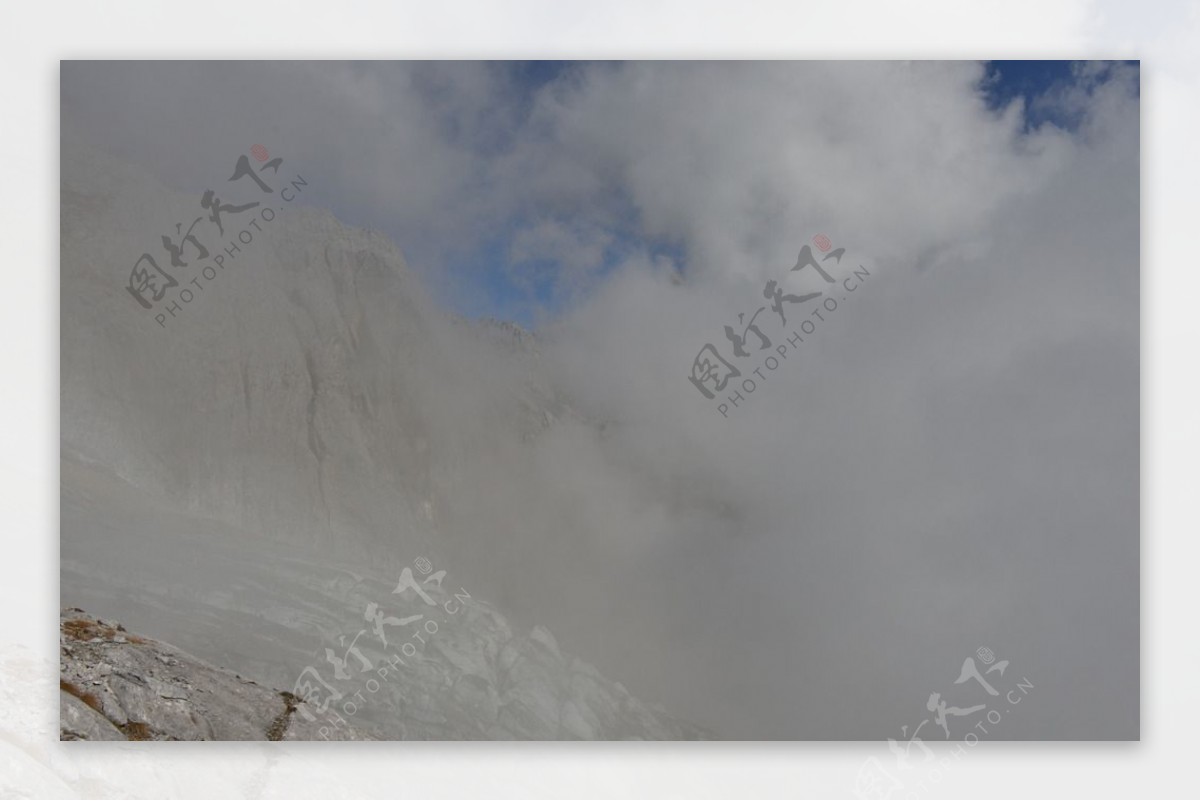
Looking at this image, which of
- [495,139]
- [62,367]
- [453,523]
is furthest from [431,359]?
[62,367]

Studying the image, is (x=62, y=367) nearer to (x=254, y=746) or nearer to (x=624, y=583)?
(x=254, y=746)

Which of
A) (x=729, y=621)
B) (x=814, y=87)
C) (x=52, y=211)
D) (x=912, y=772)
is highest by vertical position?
(x=814, y=87)

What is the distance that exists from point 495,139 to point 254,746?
2580 mm

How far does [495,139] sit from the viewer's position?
165 inches

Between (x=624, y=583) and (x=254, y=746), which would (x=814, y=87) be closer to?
(x=624, y=583)

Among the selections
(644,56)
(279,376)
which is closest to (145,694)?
(279,376)

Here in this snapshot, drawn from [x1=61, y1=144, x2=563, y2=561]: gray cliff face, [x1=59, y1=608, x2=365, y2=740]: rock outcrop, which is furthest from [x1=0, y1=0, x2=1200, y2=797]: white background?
[x1=61, y1=144, x2=563, y2=561]: gray cliff face

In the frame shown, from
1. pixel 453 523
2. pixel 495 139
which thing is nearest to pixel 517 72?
pixel 495 139

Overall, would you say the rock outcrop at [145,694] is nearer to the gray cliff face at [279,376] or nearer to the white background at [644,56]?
the white background at [644,56]

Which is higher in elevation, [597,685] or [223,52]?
[223,52]

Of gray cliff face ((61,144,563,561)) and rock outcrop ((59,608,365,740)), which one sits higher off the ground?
gray cliff face ((61,144,563,561))

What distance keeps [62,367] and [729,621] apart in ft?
9.25

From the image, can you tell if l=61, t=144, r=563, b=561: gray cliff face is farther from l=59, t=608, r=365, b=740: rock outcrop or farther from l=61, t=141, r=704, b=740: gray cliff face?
l=59, t=608, r=365, b=740: rock outcrop

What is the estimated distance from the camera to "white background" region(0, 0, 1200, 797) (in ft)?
13.6
